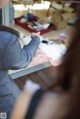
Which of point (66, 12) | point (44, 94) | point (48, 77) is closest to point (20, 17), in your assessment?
point (66, 12)

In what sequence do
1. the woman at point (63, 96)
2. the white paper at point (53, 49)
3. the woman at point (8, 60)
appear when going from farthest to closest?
the white paper at point (53, 49), the woman at point (8, 60), the woman at point (63, 96)

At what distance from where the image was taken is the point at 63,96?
1.94 ft

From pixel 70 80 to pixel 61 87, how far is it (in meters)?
0.05

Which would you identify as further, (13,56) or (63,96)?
(13,56)

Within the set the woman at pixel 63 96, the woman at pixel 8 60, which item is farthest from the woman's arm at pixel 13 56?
the woman at pixel 63 96

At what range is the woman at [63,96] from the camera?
1.72 ft

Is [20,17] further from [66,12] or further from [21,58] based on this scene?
[21,58]

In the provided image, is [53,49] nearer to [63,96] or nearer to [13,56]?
[13,56]

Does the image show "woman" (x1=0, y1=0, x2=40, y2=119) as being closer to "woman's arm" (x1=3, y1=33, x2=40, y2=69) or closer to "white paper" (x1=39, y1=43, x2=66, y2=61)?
"woman's arm" (x1=3, y1=33, x2=40, y2=69)

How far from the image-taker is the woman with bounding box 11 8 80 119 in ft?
1.72

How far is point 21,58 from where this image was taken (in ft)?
4.48

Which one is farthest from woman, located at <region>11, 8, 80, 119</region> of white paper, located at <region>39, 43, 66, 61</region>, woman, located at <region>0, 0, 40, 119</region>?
white paper, located at <region>39, 43, 66, 61</region>

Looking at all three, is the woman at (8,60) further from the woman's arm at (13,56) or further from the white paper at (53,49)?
the white paper at (53,49)

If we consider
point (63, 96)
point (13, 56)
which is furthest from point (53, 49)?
point (63, 96)
